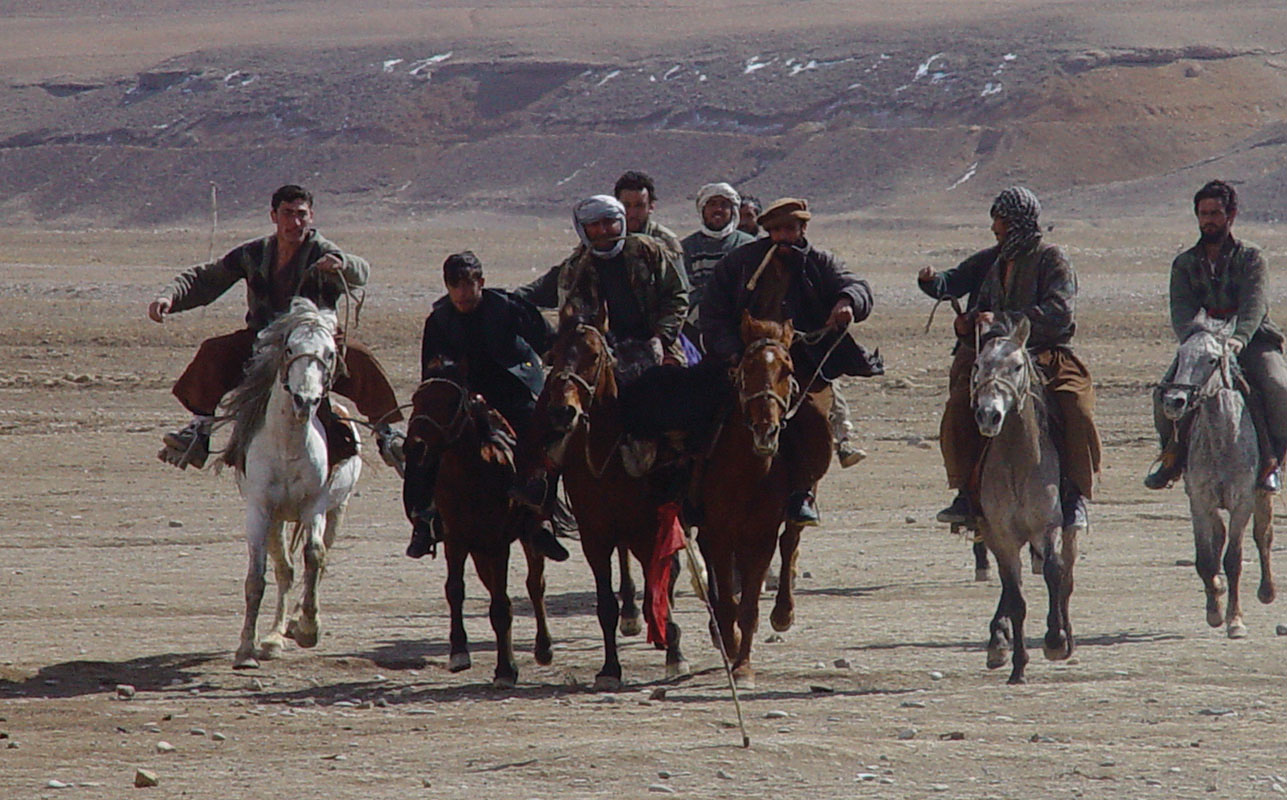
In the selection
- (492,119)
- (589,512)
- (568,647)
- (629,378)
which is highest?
(492,119)

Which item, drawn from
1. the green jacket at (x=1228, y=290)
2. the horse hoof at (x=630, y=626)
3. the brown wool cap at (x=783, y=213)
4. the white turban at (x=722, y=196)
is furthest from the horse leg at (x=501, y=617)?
the green jacket at (x=1228, y=290)

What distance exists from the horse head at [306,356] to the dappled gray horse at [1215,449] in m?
4.57

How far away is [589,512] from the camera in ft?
30.5

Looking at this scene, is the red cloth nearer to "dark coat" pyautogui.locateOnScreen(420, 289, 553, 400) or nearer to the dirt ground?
the dirt ground

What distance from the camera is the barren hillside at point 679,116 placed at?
243ft

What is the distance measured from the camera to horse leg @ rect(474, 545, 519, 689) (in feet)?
30.7

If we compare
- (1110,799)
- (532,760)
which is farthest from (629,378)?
(1110,799)

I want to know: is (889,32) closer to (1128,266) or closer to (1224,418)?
(1128,266)

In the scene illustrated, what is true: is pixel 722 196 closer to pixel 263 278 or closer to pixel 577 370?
pixel 263 278

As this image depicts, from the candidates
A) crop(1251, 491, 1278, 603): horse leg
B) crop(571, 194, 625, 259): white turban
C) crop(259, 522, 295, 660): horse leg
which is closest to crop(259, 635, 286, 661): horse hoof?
crop(259, 522, 295, 660): horse leg

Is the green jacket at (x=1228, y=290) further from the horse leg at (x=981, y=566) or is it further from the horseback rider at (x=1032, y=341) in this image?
the horse leg at (x=981, y=566)

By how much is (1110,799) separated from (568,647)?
418 cm

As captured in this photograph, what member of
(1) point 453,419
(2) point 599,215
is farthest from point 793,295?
(1) point 453,419

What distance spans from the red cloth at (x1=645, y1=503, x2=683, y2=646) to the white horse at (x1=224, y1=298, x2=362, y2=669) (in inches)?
67.7
